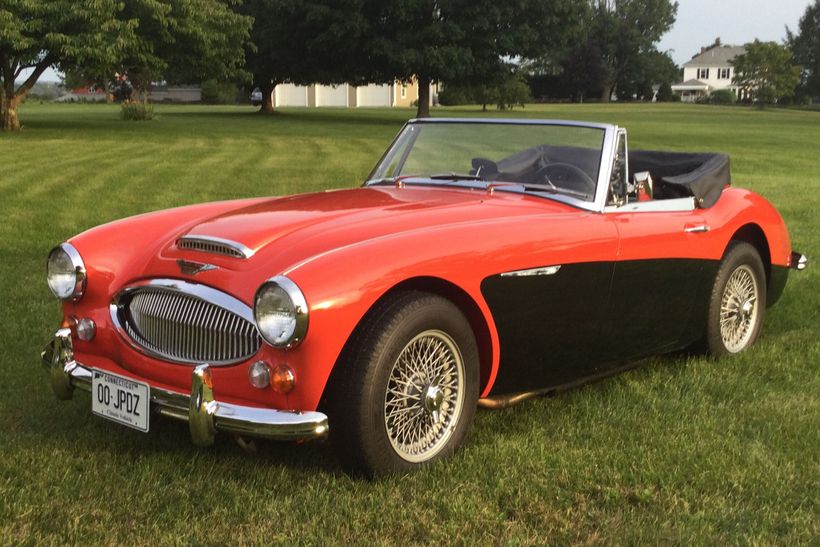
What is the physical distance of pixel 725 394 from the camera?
14.5ft

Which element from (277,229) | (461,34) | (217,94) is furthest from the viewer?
(217,94)

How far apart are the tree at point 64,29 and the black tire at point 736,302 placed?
21.2 m

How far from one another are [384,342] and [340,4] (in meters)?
34.5

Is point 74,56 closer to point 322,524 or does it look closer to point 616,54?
point 322,524

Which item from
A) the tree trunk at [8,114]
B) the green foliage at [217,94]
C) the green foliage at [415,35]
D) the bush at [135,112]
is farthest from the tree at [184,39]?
the green foliage at [217,94]

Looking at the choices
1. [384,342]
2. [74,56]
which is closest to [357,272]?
[384,342]

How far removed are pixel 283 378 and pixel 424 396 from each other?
1.91ft

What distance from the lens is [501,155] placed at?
15.1 feet

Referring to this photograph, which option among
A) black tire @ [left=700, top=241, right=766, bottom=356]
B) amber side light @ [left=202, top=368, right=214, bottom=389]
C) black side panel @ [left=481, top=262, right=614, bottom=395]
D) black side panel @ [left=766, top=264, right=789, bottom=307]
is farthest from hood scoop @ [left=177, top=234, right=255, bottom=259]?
black side panel @ [left=766, top=264, right=789, bottom=307]

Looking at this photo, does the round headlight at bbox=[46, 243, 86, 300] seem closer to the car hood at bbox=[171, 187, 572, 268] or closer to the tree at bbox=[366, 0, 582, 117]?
the car hood at bbox=[171, 187, 572, 268]

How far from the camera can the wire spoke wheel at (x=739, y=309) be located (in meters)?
5.01

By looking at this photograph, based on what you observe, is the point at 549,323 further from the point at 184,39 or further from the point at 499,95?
the point at 499,95

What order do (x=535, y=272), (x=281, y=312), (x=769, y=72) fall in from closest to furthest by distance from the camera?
(x=281, y=312)
(x=535, y=272)
(x=769, y=72)

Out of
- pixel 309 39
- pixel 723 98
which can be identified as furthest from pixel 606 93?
pixel 309 39
